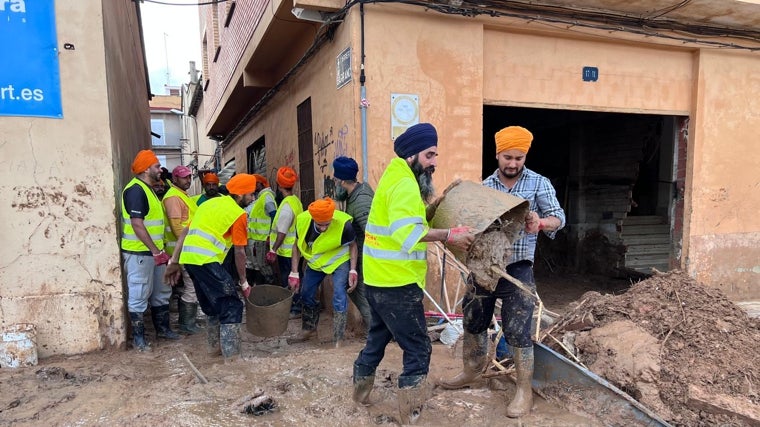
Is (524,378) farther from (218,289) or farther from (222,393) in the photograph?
(218,289)

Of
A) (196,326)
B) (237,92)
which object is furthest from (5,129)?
(237,92)

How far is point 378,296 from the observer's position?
2803mm

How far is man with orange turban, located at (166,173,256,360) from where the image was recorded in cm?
382

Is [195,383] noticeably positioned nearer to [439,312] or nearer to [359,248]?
[359,248]

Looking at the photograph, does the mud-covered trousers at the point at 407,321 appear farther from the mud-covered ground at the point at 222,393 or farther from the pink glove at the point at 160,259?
the pink glove at the point at 160,259

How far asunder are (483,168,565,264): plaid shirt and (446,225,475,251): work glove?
2.25 ft

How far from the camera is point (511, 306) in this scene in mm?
3039

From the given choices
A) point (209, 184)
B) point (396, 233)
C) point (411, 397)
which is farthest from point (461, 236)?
point (209, 184)

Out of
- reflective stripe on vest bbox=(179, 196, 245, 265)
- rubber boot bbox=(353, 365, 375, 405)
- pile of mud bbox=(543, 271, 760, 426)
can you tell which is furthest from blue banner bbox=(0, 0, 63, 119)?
pile of mud bbox=(543, 271, 760, 426)

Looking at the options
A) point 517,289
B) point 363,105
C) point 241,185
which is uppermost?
point 363,105

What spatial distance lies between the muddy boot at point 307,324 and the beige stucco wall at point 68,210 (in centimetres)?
165

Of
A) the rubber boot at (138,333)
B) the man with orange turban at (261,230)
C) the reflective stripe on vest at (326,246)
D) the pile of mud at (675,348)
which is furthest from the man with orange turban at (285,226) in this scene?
the pile of mud at (675,348)

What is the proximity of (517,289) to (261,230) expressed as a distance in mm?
4016

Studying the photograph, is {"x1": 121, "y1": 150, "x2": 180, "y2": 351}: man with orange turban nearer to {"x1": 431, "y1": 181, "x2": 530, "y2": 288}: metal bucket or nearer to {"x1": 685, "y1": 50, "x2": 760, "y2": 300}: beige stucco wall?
{"x1": 431, "y1": 181, "x2": 530, "y2": 288}: metal bucket
